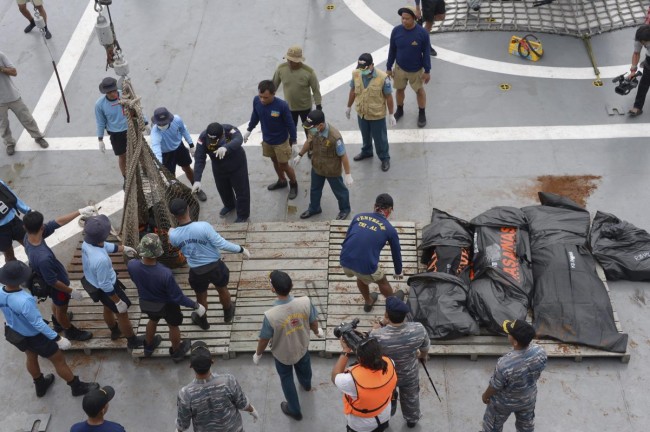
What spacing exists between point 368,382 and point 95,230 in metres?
3.27

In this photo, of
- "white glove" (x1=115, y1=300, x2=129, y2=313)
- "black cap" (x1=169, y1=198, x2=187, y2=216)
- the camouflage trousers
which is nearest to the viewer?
the camouflage trousers

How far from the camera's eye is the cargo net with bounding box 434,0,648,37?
39.0 ft

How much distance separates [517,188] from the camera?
30.8 feet

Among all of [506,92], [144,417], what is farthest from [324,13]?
[144,417]

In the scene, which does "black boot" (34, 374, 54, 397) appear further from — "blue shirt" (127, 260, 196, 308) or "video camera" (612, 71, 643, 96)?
"video camera" (612, 71, 643, 96)

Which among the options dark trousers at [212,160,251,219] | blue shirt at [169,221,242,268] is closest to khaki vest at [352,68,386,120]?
dark trousers at [212,160,251,219]

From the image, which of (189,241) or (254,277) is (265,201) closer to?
(254,277)

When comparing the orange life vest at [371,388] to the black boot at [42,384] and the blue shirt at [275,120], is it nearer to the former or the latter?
the black boot at [42,384]

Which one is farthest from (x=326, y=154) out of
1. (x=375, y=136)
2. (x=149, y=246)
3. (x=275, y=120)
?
(x=149, y=246)

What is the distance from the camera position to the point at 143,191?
858 cm

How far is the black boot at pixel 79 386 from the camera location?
7.38m

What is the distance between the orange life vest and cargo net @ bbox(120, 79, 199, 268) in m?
3.61

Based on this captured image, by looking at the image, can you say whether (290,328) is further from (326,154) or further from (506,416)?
(326,154)

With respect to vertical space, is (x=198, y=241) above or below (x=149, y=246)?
below
